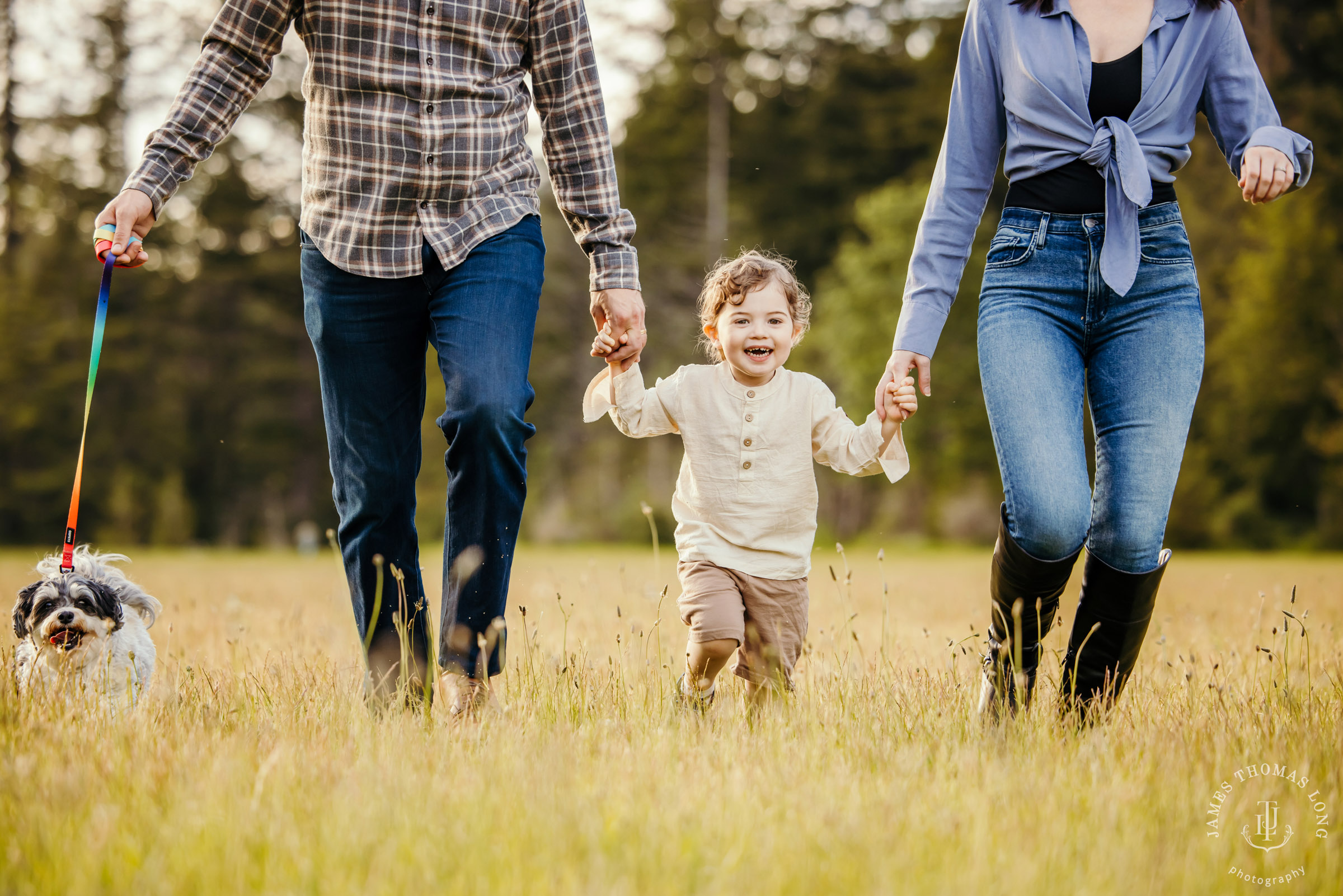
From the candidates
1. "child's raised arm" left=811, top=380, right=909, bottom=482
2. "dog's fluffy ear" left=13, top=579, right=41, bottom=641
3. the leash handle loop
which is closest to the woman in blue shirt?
"child's raised arm" left=811, top=380, right=909, bottom=482

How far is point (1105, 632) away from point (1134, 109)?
155 centimetres

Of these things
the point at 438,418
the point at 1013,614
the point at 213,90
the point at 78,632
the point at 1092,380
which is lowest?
the point at 78,632

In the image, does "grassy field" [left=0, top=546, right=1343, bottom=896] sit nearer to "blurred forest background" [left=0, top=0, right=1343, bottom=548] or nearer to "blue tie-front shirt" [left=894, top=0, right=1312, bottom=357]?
"blue tie-front shirt" [left=894, top=0, right=1312, bottom=357]

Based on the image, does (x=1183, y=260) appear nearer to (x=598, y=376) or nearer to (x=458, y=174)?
(x=598, y=376)

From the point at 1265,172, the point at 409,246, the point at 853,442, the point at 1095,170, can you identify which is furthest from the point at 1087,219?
the point at 409,246

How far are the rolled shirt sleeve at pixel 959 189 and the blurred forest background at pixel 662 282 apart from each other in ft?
77.1

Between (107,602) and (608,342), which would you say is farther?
(107,602)

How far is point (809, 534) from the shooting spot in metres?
3.71

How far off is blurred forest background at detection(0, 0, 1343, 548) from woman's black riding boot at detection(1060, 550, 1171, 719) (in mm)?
23795

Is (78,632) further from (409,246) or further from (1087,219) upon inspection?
(1087,219)

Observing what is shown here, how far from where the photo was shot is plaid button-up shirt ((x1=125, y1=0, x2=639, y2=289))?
3229 millimetres

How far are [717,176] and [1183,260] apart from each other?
1083 inches

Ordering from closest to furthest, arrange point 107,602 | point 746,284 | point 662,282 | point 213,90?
point 213,90, point 746,284, point 107,602, point 662,282

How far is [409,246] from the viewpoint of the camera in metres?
3.25
